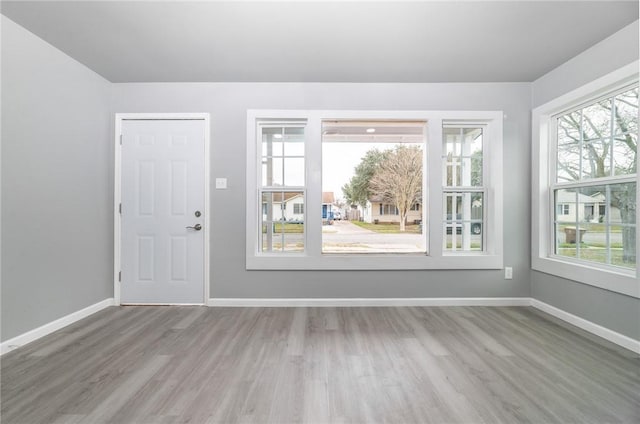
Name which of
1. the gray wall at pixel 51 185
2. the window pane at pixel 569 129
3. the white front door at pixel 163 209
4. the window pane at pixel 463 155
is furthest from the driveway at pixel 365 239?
the gray wall at pixel 51 185

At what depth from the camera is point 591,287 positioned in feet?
8.56

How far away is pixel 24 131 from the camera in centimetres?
236

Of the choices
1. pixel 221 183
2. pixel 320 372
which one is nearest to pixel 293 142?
pixel 221 183

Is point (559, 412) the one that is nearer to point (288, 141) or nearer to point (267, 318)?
point (267, 318)

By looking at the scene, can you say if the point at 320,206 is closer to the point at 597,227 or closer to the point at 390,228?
the point at 597,227

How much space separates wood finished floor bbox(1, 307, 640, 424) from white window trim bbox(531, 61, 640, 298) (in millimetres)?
517

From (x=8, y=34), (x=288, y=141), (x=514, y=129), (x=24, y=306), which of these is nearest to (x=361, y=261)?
(x=288, y=141)

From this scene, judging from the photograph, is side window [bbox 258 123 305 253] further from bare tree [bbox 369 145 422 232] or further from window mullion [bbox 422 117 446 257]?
bare tree [bbox 369 145 422 232]

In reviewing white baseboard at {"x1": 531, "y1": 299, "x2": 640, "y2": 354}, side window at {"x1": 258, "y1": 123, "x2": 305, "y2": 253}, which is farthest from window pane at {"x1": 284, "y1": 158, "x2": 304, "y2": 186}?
white baseboard at {"x1": 531, "y1": 299, "x2": 640, "y2": 354}

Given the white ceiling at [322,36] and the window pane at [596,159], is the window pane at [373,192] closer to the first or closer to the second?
the white ceiling at [322,36]

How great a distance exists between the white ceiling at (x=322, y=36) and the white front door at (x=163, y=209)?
0.64 meters

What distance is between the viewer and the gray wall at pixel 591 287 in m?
2.29

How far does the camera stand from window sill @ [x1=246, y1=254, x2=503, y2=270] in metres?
3.25

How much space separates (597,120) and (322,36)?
2.63 metres
